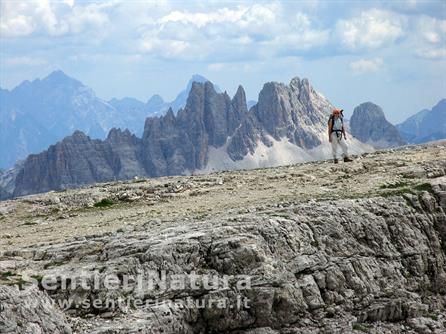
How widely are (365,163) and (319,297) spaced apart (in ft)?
46.5

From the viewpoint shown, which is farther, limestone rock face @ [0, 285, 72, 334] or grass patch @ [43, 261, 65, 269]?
grass patch @ [43, 261, 65, 269]

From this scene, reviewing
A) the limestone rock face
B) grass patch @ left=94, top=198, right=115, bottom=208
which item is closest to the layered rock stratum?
the limestone rock face

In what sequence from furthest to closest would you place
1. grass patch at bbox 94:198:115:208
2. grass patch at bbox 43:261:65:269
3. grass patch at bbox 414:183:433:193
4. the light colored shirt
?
the light colored shirt < grass patch at bbox 94:198:115:208 < grass patch at bbox 414:183:433:193 < grass patch at bbox 43:261:65:269

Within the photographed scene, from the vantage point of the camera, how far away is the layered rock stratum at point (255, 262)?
18.1 metres

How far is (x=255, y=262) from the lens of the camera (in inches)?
786

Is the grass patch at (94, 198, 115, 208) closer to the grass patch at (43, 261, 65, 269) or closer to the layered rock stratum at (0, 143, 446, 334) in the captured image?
the layered rock stratum at (0, 143, 446, 334)

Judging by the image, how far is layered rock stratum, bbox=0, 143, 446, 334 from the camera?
Answer: 18062mm

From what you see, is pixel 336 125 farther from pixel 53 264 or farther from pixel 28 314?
pixel 28 314

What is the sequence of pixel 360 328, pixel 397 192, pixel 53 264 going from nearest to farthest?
pixel 53 264 < pixel 360 328 < pixel 397 192

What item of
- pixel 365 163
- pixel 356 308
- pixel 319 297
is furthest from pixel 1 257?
pixel 365 163

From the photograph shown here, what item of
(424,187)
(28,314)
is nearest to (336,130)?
(424,187)

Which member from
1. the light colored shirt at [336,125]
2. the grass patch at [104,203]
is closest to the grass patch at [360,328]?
the grass patch at [104,203]

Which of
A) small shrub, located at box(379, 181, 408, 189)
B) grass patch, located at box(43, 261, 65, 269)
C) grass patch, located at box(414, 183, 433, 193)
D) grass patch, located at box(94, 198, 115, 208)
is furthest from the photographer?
grass patch, located at box(94, 198, 115, 208)

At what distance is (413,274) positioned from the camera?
23.6m
